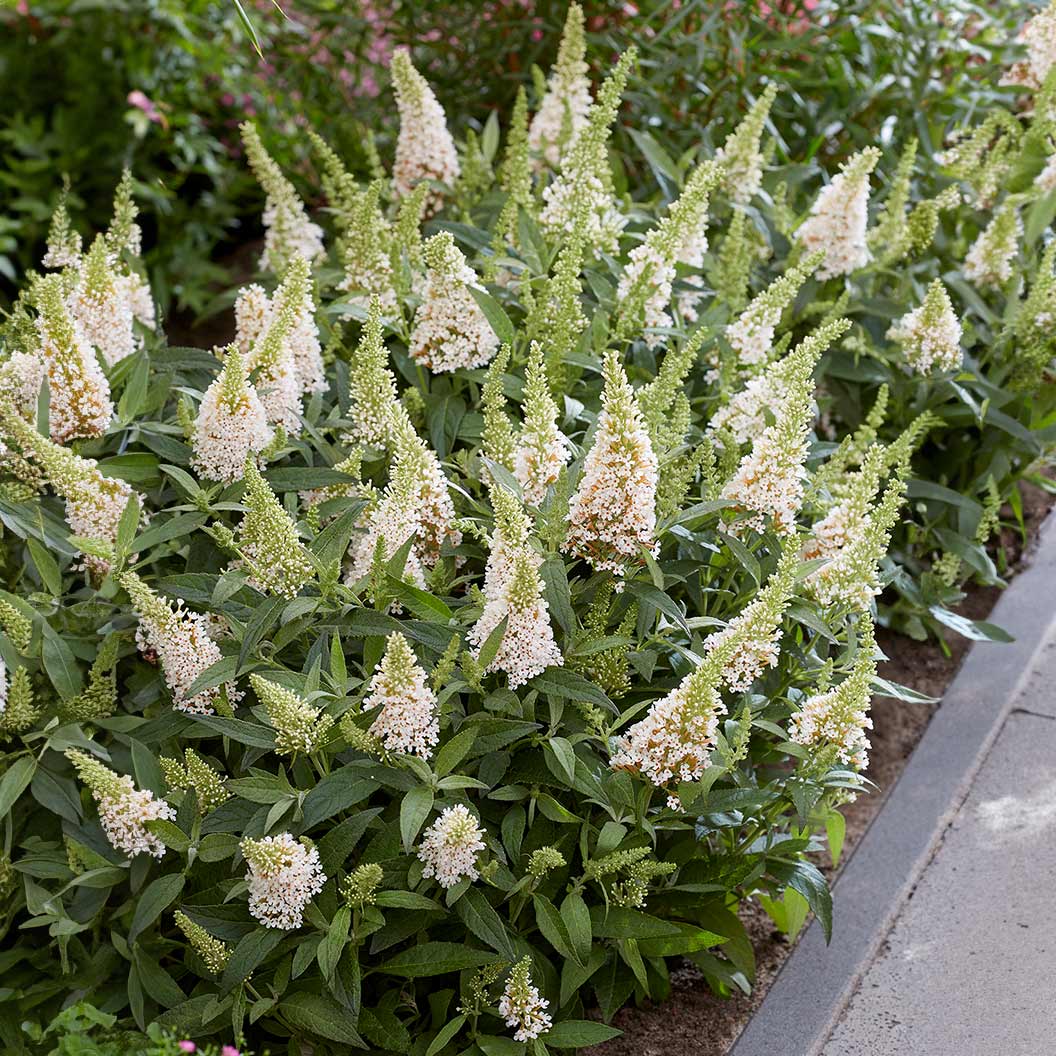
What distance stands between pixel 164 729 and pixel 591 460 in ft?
2.75

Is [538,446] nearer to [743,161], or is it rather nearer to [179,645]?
[179,645]

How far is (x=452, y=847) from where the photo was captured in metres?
1.89

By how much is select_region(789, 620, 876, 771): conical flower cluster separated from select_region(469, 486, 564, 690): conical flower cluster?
0.39m

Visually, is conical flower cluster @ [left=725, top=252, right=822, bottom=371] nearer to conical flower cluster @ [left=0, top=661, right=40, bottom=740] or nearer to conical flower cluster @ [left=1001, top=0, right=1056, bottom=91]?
conical flower cluster @ [left=1001, top=0, right=1056, bottom=91]

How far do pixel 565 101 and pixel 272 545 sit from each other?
1.74 metres

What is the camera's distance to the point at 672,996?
235 cm

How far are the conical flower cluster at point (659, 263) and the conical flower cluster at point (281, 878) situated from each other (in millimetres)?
1258

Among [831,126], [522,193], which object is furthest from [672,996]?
[831,126]

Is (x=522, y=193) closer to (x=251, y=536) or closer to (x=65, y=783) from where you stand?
(x=251, y=536)

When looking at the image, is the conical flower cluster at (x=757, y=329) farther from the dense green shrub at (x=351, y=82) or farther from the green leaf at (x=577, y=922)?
the green leaf at (x=577, y=922)

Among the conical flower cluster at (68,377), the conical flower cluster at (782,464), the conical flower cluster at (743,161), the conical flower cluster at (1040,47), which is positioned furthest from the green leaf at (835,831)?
the conical flower cluster at (1040,47)

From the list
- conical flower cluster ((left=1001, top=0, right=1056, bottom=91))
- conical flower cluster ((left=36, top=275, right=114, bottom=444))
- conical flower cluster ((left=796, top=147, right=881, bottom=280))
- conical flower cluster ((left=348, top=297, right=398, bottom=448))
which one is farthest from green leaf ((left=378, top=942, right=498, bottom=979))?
conical flower cluster ((left=1001, top=0, right=1056, bottom=91))

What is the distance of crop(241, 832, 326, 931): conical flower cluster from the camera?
1837mm

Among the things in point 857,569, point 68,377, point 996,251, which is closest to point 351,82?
point 996,251
